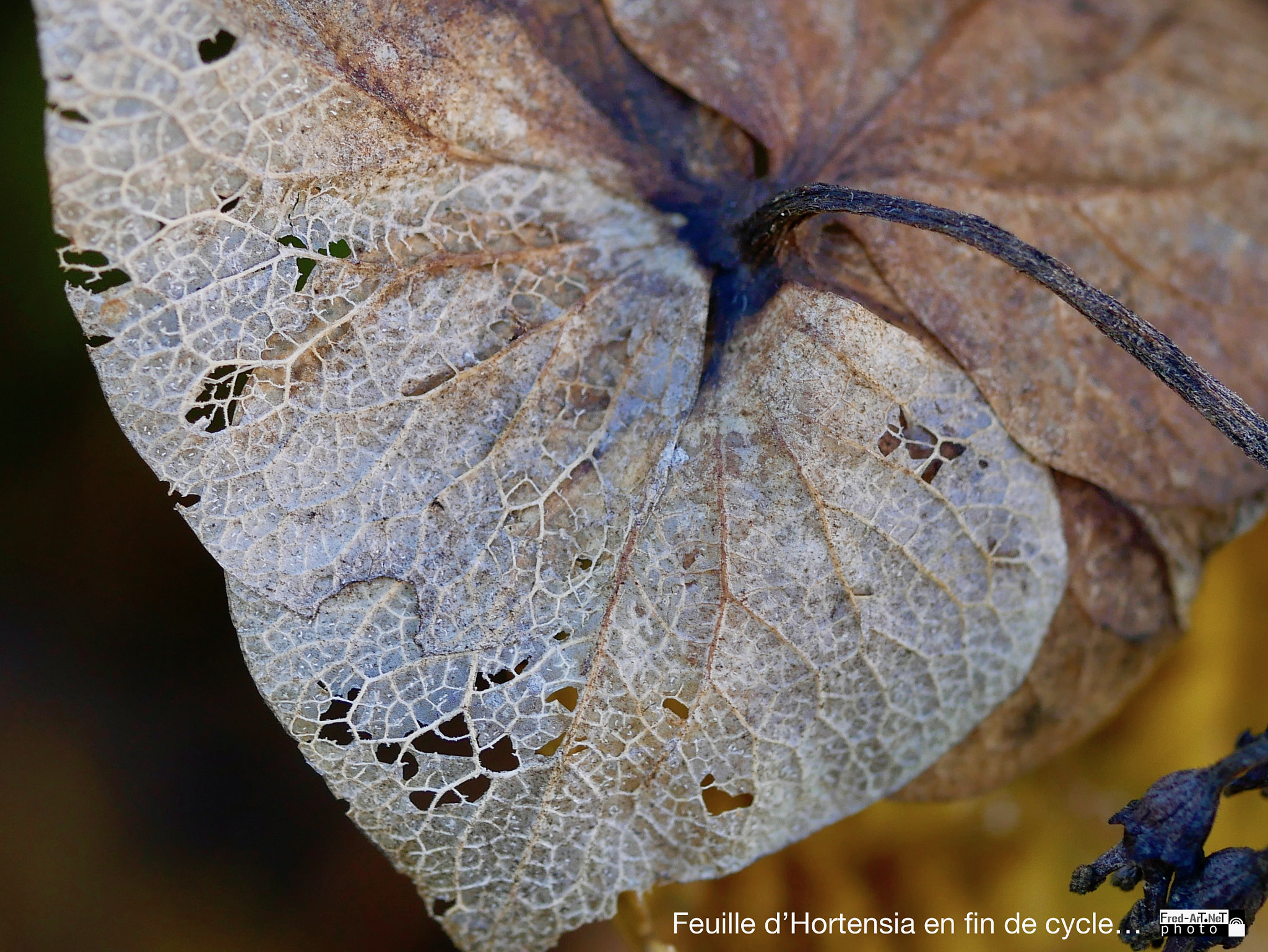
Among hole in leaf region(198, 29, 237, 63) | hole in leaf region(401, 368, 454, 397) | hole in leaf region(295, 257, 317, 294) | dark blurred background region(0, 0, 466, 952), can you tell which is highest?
hole in leaf region(198, 29, 237, 63)

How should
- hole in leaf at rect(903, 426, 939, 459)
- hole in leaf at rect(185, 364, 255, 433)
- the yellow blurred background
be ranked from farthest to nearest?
the yellow blurred background < hole in leaf at rect(903, 426, 939, 459) < hole in leaf at rect(185, 364, 255, 433)

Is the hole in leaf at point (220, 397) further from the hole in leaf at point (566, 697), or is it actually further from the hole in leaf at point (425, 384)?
the hole in leaf at point (566, 697)

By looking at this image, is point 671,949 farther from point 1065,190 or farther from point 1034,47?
point 1034,47

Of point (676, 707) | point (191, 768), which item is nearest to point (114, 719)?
point (191, 768)

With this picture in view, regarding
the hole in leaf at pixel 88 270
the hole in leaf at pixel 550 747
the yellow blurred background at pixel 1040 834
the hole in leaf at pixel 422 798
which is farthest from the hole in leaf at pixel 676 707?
the hole in leaf at pixel 88 270

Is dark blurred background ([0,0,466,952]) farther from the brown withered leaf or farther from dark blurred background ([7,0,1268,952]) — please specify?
the brown withered leaf

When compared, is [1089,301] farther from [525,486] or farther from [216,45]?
[216,45]

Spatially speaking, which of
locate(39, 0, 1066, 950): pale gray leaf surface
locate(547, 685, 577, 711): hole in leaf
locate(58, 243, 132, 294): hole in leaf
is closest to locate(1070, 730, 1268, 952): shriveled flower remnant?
locate(39, 0, 1066, 950): pale gray leaf surface
